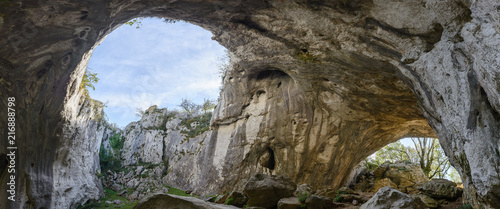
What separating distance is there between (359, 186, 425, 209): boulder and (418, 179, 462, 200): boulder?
13.5 ft

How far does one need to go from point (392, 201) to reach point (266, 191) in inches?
140

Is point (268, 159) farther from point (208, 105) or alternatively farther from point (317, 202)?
point (208, 105)

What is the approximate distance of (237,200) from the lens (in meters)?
8.96

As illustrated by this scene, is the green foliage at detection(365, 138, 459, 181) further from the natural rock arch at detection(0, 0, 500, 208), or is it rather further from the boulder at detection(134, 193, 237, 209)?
the boulder at detection(134, 193, 237, 209)

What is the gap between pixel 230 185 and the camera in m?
15.7

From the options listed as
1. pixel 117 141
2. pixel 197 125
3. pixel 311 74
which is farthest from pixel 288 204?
pixel 117 141

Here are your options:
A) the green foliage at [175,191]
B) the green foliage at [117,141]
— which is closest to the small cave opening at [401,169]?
the green foliage at [175,191]

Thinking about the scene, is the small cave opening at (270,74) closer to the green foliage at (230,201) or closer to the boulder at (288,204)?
the green foliage at (230,201)

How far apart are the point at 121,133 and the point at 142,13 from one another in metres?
26.2

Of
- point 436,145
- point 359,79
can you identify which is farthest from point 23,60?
point 436,145

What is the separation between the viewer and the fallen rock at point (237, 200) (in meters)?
8.89

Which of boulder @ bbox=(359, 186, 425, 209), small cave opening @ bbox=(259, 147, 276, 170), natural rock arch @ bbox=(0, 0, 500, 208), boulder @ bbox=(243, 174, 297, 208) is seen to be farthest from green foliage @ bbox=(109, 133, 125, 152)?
boulder @ bbox=(359, 186, 425, 209)

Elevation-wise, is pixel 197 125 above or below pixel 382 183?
above

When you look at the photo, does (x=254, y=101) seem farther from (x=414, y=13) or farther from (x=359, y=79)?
(x=414, y=13)
